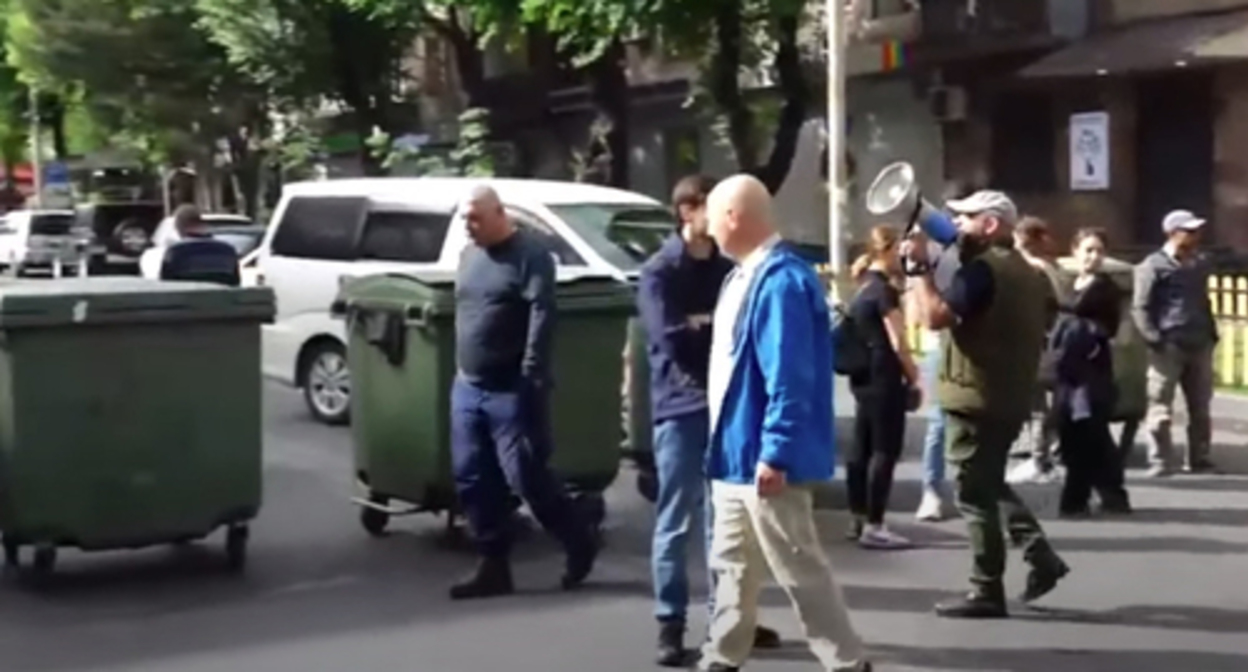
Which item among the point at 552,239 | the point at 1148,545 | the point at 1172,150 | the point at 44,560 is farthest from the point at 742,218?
the point at 1172,150

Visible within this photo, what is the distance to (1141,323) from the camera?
13.3m

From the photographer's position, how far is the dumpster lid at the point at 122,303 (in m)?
9.46

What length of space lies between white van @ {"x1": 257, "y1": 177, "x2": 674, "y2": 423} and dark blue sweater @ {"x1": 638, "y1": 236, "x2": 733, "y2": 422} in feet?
22.2

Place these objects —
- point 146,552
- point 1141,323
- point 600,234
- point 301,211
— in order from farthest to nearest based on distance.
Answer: point 301,211
point 600,234
point 1141,323
point 146,552

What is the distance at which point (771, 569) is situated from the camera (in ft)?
23.2

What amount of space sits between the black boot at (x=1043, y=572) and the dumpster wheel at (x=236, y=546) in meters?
3.67

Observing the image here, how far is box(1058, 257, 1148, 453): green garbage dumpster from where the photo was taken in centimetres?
1336

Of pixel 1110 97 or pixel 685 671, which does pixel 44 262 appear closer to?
pixel 1110 97

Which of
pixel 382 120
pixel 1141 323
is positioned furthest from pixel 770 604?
pixel 382 120

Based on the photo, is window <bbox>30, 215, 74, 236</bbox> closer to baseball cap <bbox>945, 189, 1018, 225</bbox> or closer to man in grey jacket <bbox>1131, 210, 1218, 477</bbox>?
man in grey jacket <bbox>1131, 210, 1218, 477</bbox>

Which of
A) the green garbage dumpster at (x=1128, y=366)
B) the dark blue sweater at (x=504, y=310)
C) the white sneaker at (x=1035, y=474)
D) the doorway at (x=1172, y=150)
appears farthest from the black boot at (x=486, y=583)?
the doorway at (x=1172, y=150)

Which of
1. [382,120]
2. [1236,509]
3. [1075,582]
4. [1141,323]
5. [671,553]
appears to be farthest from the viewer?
[382,120]

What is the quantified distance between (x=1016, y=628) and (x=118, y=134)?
34.0m

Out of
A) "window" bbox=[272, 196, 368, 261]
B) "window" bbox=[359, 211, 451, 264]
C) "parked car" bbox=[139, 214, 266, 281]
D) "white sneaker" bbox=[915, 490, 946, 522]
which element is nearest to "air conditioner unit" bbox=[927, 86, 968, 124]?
"parked car" bbox=[139, 214, 266, 281]
